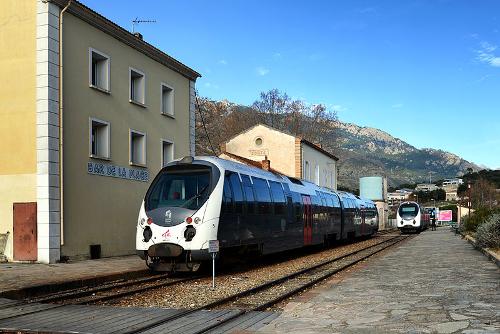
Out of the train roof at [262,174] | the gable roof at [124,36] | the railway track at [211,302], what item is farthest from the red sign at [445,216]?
the railway track at [211,302]

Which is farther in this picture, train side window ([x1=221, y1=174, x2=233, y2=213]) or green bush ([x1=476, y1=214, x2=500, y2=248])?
green bush ([x1=476, y1=214, x2=500, y2=248])

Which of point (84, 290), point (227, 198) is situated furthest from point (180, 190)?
point (84, 290)

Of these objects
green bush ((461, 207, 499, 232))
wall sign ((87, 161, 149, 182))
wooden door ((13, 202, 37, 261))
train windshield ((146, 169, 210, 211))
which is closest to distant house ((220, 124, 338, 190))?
green bush ((461, 207, 499, 232))

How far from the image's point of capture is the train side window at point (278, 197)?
712 inches

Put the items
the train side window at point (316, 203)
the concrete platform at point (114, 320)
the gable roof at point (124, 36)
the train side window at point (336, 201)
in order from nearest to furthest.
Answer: the concrete platform at point (114, 320) → the gable roof at point (124, 36) → the train side window at point (316, 203) → the train side window at point (336, 201)

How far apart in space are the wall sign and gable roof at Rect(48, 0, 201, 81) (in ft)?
15.2

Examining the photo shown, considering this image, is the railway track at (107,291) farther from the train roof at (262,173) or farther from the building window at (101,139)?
the building window at (101,139)

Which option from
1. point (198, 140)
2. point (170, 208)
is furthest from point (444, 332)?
point (198, 140)

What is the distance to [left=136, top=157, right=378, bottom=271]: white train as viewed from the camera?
13.1 meters

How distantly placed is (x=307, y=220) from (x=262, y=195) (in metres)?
5.78

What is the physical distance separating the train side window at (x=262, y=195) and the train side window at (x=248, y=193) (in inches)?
16.2

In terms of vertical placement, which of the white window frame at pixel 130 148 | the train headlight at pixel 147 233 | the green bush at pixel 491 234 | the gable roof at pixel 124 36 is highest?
the gable roof at pixel 124 36

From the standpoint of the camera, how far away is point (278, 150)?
44.4 metres

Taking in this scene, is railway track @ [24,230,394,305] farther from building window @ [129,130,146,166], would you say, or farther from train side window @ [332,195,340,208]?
train side window @ [332,195,340,208]
